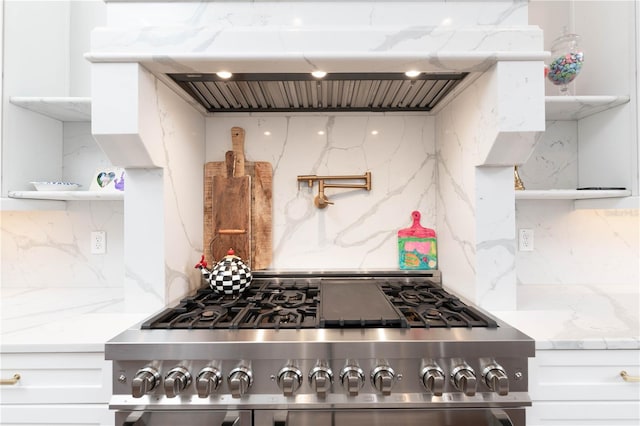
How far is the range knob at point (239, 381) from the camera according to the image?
0.95 m

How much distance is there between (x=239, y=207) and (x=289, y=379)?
0.99 meters

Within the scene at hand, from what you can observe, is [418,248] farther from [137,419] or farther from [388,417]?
[137,419]

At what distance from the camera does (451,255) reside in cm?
161

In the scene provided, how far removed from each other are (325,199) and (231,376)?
3.38ft

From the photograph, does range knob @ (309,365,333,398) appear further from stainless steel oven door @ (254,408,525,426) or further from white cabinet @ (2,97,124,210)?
white cabinet @ (2,97,124,210)

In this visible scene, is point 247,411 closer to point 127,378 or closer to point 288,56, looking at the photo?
point 127,378

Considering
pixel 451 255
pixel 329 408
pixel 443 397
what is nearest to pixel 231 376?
pixel 329 408

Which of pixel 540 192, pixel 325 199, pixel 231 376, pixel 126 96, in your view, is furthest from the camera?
pixel 325 199

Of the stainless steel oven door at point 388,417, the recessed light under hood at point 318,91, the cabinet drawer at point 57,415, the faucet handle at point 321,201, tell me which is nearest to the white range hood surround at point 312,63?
the recessed light under hood at point 318,91

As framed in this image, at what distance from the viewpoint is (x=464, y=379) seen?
3.12 ft

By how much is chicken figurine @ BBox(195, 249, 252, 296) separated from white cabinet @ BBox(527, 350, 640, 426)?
1077 millimetres

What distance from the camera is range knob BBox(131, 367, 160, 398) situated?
946mm

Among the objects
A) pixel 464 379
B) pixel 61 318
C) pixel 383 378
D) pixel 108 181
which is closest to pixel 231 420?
pixel 383 378

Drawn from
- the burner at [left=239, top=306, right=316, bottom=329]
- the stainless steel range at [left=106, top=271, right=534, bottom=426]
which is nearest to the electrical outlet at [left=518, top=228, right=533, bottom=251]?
the stainless steel range at [left=106, top=271, right=534, bottom=426]
